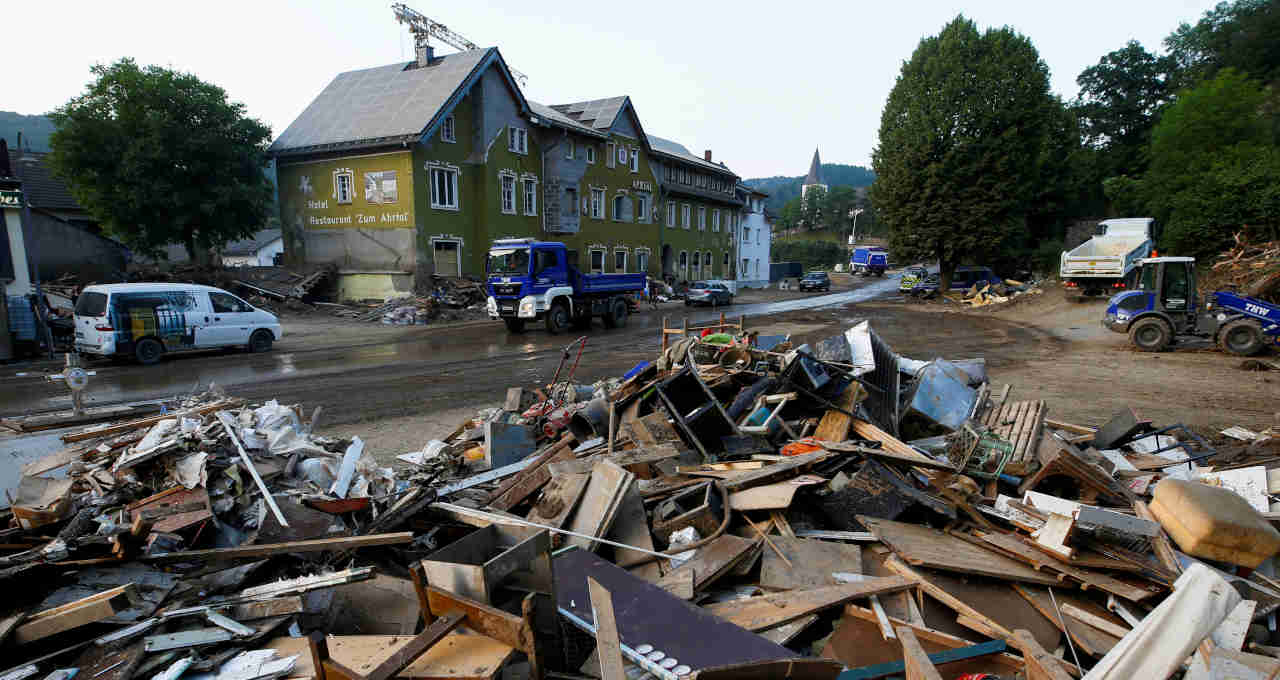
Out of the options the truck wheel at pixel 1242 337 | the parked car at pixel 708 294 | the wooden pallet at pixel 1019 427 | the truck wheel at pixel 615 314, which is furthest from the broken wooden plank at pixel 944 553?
the parked car at pixel 708 294

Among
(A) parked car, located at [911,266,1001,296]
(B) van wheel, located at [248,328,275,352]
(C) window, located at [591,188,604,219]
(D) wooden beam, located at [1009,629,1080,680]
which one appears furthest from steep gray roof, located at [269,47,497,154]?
(A) parked car, located at [911,266,1001,296]

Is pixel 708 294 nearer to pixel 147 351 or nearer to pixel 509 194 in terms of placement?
pixel 509 194

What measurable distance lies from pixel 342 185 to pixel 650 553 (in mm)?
26138

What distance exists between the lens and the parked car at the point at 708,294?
30.5 m

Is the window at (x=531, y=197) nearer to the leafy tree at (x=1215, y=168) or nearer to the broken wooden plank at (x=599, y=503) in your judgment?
the broken wooden plank at (x=599, y=503)

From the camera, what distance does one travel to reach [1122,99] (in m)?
45.9

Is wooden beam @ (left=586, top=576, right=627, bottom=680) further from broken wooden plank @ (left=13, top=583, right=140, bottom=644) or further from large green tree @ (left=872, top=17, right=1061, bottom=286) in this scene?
large green tree @ (left=872, top=17, right=1061, bottom=286)

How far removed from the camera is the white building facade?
51094 millimetres

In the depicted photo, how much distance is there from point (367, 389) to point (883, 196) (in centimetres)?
3317

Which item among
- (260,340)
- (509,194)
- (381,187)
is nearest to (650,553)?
(260,340)

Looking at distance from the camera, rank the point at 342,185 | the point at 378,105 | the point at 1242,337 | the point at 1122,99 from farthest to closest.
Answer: the point at 1122,99 → the point at 378,105 → the point at 342,185 → the point at 1242,337

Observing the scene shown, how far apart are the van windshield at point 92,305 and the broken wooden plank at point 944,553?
51.3 feet

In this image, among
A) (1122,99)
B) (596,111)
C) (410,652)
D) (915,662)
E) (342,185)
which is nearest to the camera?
(410,652)

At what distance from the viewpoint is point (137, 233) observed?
2328 centimetres
